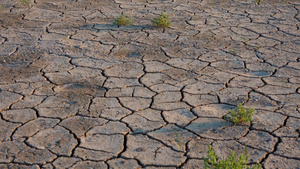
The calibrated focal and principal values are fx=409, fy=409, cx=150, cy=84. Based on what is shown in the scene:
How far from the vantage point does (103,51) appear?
570 cm

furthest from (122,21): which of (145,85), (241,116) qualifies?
(241,116)

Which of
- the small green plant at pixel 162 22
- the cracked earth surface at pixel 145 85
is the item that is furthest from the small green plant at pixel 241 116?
the small green plant at pixel 162 22

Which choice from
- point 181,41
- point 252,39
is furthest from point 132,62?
point 252,39

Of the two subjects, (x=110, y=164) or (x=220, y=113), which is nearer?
(x=110, y=164)

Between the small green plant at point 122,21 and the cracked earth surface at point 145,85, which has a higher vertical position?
the small green plant at point 122,21

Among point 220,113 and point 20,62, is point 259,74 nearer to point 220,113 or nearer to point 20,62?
point 220,113

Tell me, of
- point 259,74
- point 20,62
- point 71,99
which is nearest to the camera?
point 71,99

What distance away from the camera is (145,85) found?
4.76 m

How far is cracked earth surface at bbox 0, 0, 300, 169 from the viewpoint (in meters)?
3.58

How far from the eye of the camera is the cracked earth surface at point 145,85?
3.58 metres

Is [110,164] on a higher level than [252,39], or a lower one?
lower

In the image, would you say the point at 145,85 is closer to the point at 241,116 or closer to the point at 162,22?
the point at 241,116

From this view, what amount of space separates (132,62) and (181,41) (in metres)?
1.04

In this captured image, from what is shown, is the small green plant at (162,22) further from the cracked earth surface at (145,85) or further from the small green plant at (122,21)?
the small green plant at (122,21)
